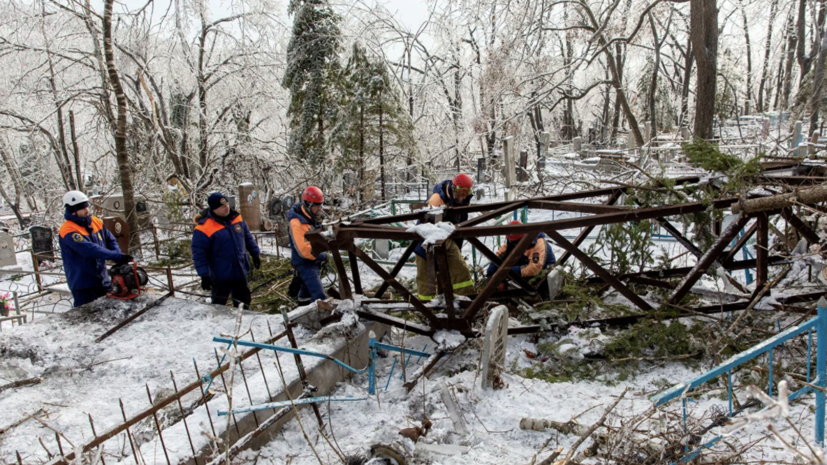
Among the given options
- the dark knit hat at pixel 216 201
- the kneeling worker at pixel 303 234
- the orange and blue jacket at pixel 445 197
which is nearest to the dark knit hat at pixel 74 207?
the dark knit hat at pixel 216 201

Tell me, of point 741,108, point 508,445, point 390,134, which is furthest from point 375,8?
point 741,108

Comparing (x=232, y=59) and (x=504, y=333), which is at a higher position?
(x=232, y=59)

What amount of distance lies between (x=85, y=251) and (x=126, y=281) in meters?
0.57

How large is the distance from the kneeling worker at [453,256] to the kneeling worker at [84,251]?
11.8ft

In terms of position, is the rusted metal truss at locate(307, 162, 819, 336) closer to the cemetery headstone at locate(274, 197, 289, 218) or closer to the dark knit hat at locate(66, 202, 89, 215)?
the dark knit hat at locate(66, 202, 89, 215)

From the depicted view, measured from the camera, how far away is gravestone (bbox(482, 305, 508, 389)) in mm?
4203

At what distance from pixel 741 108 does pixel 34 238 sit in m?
58.0

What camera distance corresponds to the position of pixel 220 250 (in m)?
6.19

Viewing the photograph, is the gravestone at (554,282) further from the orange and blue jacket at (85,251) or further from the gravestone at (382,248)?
the orange and blue jacket at (85,251)

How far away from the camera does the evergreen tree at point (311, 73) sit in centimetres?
1734

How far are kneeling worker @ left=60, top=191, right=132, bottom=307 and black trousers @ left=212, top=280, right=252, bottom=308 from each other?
1.12m

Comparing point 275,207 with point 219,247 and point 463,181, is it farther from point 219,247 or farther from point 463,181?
point 463,181

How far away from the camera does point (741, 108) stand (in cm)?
5078

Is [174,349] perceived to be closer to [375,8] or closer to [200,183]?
[200,183]
